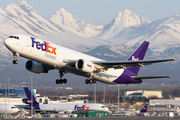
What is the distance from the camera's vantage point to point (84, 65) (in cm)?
4434

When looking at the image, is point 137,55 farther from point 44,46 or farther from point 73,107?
point 73,107

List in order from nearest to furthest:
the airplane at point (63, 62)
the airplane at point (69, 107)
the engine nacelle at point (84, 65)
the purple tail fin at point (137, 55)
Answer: the airplane at point (63, 62) → the engine nacelle at point (84, 65) → the purple tail fin at point (137, 55) → the airplane at point (69, 107)

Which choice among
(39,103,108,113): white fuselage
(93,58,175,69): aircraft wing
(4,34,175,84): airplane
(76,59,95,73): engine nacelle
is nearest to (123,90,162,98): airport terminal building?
(39,103,108,113): white fuselage

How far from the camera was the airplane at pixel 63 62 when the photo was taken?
41125 millimetres

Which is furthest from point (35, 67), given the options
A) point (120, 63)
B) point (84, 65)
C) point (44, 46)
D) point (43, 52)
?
point (120, 63)

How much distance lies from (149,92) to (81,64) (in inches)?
2721

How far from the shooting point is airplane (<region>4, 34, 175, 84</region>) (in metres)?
41.1

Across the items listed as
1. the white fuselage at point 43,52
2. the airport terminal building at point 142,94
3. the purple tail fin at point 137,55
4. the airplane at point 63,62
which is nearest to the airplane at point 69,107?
the purple tail fin at point 137,55

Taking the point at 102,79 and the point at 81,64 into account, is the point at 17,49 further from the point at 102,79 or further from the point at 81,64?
the point at 102,79

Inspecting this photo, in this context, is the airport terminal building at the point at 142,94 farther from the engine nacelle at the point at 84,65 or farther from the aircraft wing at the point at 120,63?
the engine nacelle at the point at 84,65

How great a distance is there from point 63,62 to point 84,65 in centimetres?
267

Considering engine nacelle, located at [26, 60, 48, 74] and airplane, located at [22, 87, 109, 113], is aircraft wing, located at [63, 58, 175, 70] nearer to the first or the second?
engine nacelle, located at [26, 60, 48, 74]

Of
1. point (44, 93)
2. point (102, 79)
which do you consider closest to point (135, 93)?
point (44, 93)

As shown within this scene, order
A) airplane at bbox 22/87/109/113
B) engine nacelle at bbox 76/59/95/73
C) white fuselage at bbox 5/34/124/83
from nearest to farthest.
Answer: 1. white fuselage at bbox 5/34/124/83
2. engine nacelle at bbox 76/59/95/73
3. airplane at bbox 22/87/109/113
